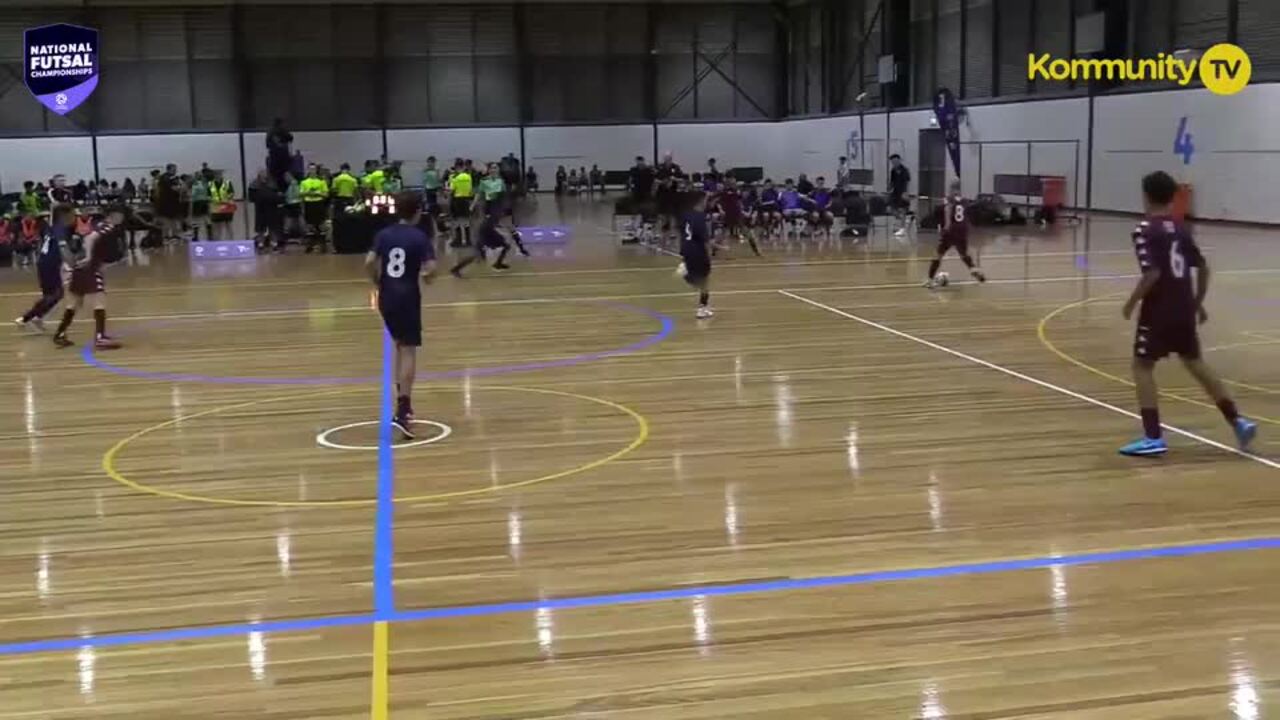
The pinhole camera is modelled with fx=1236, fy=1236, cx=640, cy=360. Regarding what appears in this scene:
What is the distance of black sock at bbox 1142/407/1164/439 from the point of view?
7.79 meters

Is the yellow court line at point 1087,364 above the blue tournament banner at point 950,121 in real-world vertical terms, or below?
below

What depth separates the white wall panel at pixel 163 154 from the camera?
40.1m

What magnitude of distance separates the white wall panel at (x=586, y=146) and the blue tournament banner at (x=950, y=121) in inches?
515

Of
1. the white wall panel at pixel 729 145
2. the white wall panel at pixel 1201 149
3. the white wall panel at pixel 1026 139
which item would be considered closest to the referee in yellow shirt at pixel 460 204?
the white wall panel at pixel 1026 139

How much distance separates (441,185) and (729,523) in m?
25.8

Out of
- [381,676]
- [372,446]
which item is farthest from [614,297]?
Result: [381,676]

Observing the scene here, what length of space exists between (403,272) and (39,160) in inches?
1418

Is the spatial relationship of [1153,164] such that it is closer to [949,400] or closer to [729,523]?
[949,400]

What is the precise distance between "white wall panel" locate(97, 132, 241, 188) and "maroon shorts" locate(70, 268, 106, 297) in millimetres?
29482

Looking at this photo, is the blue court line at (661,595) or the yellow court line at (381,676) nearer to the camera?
the yellow court line at (381,676)

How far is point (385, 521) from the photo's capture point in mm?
6812

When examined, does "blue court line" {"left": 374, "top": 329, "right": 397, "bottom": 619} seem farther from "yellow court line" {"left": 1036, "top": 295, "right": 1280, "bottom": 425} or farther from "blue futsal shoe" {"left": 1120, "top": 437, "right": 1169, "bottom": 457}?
"yellow court line" {"left": 1036, "top": 295, "right": 1280, "bottom": 425}

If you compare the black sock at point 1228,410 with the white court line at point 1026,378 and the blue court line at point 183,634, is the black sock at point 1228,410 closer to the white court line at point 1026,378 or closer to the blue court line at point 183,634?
the white court line at point 1026,378

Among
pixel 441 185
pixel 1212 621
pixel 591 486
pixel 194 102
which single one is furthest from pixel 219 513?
pixel 194 102
